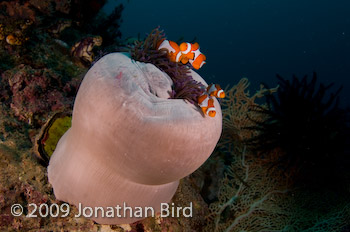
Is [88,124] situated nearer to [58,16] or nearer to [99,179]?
[99,179]

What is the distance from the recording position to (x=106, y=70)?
157 cm

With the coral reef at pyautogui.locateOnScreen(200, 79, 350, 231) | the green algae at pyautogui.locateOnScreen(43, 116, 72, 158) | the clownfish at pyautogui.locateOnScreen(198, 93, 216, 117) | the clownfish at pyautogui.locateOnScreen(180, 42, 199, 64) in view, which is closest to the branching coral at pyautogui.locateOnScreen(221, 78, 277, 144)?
the coral reef at pyautogui.locateOnScreen(200, 79, 350, 231)

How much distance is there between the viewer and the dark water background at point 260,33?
40731mm

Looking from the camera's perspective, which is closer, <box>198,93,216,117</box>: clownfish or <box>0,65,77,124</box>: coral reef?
<box>198,93,216,117</box>: clownfish

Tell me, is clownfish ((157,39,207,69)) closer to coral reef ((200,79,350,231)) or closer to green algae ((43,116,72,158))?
green algae ((43,116,72,158))

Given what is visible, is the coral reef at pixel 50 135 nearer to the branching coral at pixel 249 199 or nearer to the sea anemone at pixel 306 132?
the branching coral at pixel 249 199

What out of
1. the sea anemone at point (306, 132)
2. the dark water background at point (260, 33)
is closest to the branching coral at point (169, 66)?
the sea anemone at point (306, 132)

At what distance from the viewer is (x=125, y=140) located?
1.49 metres

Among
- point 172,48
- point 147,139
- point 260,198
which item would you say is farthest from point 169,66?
point 260,198

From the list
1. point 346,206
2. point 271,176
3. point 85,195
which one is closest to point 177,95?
point 85,195

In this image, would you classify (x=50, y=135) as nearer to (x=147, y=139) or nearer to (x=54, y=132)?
(x=54, y=132)

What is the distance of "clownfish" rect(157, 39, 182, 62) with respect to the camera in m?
1.81

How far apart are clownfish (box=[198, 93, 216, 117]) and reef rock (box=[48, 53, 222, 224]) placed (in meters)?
0.04

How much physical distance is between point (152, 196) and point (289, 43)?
5458cm
